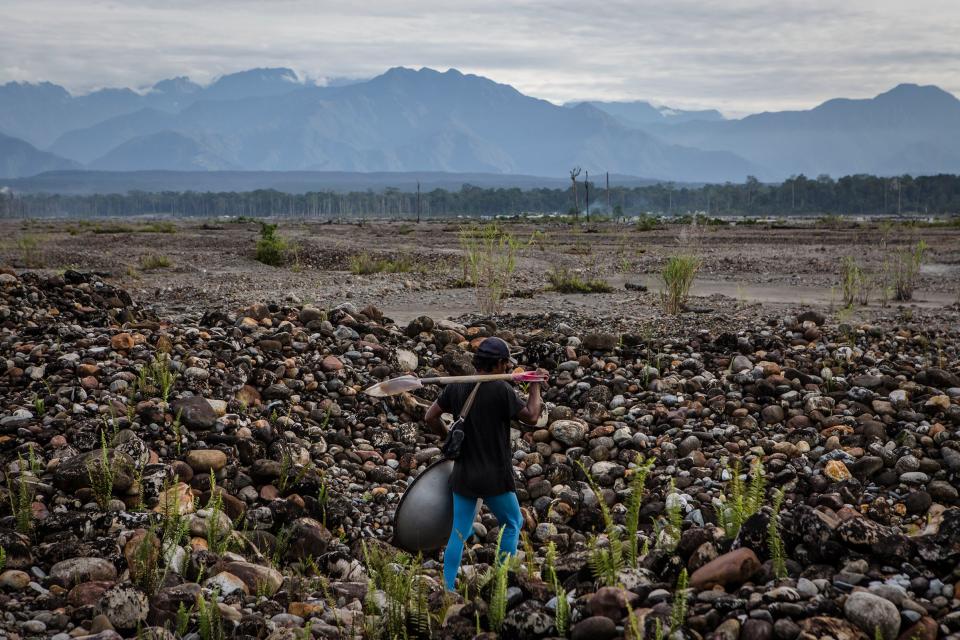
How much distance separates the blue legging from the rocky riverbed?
0.72 ft

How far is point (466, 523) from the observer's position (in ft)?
18.8

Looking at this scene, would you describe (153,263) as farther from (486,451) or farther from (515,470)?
(486,451)

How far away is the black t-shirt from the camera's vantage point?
18.3 feet

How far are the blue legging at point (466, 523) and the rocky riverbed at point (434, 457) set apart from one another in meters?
0.22

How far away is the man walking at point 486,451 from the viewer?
18.3 feet

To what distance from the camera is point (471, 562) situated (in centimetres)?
659

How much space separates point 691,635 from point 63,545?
4.22 m

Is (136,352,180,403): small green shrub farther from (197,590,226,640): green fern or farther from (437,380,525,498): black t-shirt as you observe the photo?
(437,380,525,498): black t-shirt

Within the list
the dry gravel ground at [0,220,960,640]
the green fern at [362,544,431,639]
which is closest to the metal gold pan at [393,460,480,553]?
the dry gravel ground at [0,220,960,640]

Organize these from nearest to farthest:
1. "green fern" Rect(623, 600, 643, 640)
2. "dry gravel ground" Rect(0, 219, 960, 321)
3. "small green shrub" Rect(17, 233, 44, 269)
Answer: "green fern" Rect(623, 600, 643, 640), "dry gravel ground" Rect(0, 219, 960, 321), "small green shrub" Rect(17, 233, 44, 269)

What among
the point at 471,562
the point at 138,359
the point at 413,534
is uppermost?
the point at 138,359

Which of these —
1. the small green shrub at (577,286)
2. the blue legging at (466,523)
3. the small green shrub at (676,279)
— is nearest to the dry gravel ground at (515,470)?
the blue legging at (466,523)

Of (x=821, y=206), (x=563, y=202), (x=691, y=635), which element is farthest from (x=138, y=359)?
(x=563, y=202)

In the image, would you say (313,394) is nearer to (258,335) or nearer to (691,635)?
(258,335)
